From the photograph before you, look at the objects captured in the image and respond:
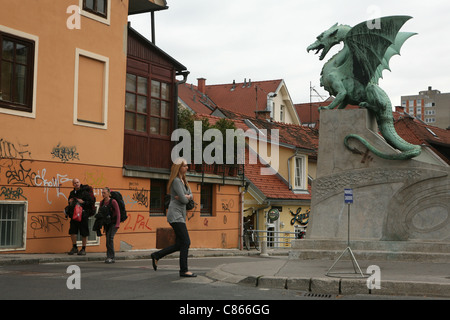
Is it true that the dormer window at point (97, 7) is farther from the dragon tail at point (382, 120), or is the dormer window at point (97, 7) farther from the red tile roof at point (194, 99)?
the red tile roof at point (194, 99)

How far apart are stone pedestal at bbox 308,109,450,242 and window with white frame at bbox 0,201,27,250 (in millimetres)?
7698

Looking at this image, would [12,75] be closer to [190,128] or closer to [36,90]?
[36,90]

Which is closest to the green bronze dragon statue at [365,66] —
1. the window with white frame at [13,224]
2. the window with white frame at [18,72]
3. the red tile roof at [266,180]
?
the window with white frame at [18,72]

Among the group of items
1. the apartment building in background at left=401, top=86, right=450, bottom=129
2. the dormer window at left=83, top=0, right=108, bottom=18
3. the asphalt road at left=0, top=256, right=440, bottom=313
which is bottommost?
the asphalt road at left=0, top=256, right=440, bottom=313

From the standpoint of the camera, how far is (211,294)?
8086mm

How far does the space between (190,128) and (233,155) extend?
2.64 metres

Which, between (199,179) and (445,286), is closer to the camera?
(445,286)

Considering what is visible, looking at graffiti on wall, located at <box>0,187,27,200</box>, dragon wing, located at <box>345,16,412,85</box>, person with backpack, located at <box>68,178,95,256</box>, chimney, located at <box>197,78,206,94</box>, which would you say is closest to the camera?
dragon wing, located at <box>345,16,412,85</box>

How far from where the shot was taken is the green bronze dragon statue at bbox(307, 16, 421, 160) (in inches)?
562

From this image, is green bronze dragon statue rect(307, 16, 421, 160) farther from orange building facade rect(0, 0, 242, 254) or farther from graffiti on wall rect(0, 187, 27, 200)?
graffiti on wall rect(0, 187, 27, 200)

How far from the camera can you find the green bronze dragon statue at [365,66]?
46.8 ft

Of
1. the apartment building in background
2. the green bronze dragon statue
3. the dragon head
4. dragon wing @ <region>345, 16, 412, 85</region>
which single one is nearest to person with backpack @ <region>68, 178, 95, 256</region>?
the green bronze dragon statue
